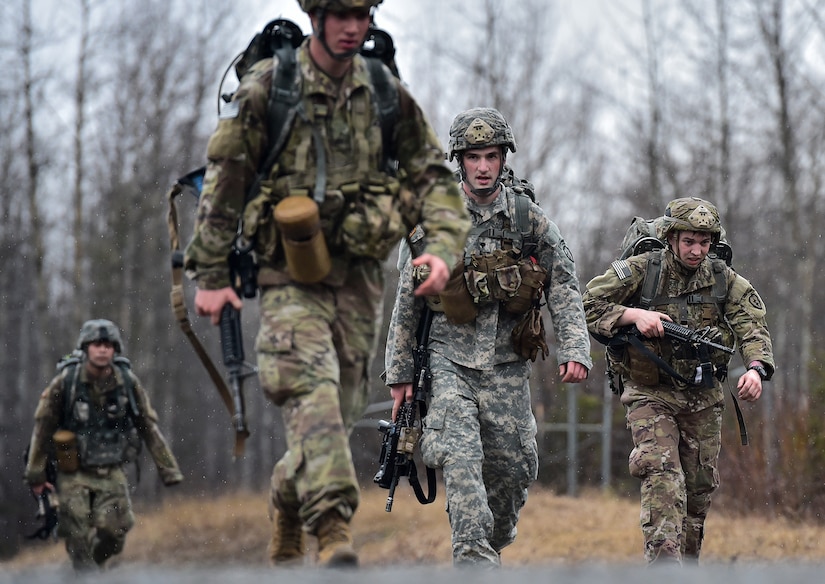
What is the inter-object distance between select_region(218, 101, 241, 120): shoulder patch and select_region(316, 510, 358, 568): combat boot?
1.67 m

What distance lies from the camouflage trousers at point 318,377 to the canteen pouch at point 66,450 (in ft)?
19.4

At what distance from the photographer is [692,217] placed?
27.0 feet

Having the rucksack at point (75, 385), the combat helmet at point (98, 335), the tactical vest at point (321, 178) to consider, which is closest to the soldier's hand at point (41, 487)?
the rucksack at point (75, 385)

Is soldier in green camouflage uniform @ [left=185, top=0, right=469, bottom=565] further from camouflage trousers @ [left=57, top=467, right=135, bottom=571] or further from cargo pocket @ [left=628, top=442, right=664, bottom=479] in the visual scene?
camouflage trousers @ [left=57, top=467, right=135, bottom=571]

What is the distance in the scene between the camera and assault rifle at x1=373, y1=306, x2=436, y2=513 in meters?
7.79

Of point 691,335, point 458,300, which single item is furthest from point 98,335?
point 691,335

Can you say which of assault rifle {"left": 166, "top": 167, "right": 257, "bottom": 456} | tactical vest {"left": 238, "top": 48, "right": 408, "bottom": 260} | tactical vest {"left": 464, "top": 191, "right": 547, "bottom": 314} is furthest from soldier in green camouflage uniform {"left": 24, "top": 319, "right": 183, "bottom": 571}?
tactical vest {"left": 238, "top": 48, "right": 408, "bottom": 260}

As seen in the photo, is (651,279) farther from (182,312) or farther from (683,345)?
(182,312)

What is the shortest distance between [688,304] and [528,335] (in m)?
1.30

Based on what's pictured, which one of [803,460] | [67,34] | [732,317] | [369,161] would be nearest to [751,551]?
[803,460]

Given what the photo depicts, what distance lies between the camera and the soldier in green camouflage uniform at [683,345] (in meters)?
8.20

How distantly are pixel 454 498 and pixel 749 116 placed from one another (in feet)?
71.7

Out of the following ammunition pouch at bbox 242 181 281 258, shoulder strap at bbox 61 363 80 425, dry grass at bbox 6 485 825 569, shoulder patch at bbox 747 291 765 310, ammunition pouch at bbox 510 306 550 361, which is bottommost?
dry grass at bbox 6 485 825 569

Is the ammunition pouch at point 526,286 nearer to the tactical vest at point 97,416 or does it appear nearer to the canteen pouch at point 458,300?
the canteen pouch at point 458,300
